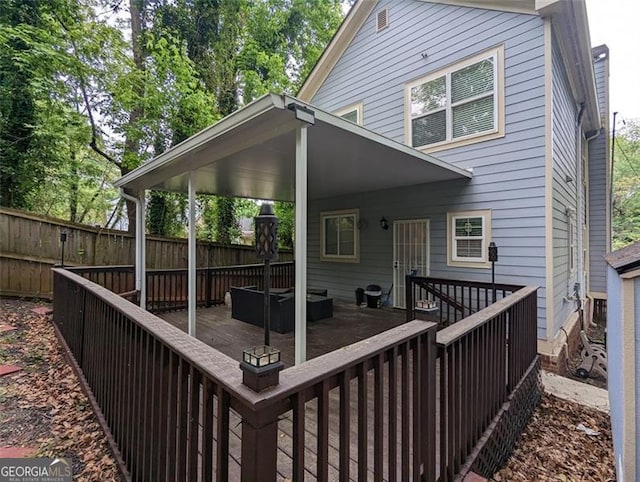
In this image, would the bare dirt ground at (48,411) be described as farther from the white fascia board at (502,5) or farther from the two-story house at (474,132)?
the white fascia board at (502,5)

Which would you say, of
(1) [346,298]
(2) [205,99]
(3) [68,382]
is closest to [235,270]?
(1) [346,298]

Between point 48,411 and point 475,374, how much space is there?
12.8ft

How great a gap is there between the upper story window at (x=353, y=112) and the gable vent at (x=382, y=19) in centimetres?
169

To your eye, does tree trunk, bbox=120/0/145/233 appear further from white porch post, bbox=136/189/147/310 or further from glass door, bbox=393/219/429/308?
glass door, bbox=393/219/429/308

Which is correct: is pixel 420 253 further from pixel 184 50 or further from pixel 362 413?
pixel 184 50

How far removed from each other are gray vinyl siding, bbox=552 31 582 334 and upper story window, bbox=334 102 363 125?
3.82 m

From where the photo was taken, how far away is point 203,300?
7.30 meters

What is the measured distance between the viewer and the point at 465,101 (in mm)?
5879

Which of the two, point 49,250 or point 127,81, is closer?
point 49,250

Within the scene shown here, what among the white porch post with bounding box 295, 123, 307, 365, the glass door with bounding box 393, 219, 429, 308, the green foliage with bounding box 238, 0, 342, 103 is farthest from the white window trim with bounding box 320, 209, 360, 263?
the green foliage with bounding box 238, 0, 342, 103

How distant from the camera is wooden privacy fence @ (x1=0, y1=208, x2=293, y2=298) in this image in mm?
6523

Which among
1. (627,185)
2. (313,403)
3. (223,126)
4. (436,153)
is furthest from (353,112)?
(627,185)

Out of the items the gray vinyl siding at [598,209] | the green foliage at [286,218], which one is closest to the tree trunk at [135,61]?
the green foliage at [286,218]

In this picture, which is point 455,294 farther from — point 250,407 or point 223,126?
point 250,407
